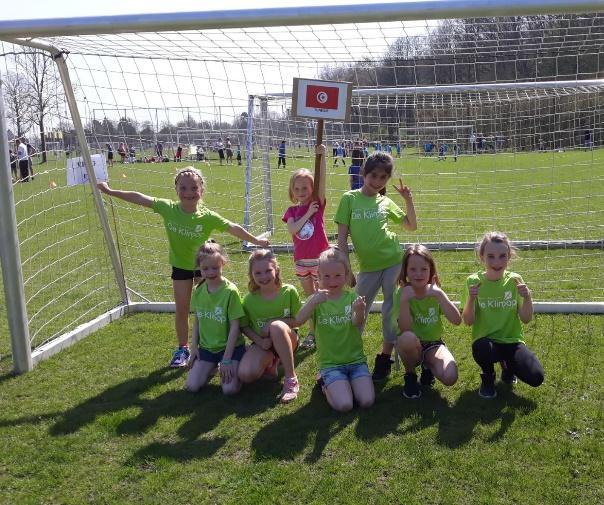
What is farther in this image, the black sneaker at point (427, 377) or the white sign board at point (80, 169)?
the white sign board at point (80, 169)

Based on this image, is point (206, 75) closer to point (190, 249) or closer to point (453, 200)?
point (190, 249)

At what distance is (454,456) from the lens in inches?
132

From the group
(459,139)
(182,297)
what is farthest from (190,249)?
(459,139)

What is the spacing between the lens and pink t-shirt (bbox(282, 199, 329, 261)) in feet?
16.4

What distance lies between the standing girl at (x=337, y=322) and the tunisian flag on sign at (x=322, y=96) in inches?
39.5

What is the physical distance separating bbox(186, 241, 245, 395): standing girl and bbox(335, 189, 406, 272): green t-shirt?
38.7 inches

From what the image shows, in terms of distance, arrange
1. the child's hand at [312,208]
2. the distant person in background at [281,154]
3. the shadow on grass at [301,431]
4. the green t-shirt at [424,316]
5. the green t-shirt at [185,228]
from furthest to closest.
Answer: the distant person in background at [281,154] < the green t-shirt at [185,228] < the child's hand at [312,208] < the green t-shirt at [424,316] < the shadow on grass at [301,431]

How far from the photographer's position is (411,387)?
4133 millimetres

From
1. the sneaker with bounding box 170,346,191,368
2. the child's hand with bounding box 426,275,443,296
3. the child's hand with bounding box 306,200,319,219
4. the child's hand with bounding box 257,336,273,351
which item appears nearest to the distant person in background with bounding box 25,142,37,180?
the sneaker with bounding box 170,346,191,368

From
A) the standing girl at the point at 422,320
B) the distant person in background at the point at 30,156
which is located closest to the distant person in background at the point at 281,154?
the distant person in background at the point at 30,156

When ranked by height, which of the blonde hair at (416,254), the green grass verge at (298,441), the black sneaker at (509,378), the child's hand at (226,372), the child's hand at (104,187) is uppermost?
the child's hand at (104,187)

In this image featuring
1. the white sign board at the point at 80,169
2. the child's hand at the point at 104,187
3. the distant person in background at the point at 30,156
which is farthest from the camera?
the white sign board at the point at 80,169

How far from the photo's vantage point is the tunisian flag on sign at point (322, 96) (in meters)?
4.20

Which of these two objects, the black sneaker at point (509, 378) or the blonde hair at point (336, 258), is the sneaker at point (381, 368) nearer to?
the blonde hair at point (336, 258)
